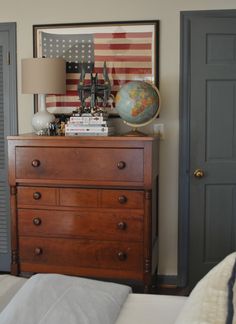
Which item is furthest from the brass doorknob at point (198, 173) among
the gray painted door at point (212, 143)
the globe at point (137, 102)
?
the globe at point (137, 102)

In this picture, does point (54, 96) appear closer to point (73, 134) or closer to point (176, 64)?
point (73, 134)

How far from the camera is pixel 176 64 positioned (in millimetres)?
3482

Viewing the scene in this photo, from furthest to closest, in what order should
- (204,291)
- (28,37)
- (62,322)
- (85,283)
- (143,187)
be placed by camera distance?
(28,37) → (143,187) → (85,283) → (62,322) → (204,291)

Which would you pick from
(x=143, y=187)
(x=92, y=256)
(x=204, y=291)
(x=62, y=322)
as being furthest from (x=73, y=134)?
(x=204, y=291)

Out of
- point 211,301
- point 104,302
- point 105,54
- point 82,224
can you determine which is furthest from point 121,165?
point 211,301

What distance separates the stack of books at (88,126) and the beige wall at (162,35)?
631 mm

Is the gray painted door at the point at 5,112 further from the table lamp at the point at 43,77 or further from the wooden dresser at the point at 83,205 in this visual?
the wooden dresser at the point at 83,205

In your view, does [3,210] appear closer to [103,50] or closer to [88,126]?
[88,126]

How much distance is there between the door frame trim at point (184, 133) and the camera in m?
3.41

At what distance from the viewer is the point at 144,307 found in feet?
5.50

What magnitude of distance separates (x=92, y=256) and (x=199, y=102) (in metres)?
1.45

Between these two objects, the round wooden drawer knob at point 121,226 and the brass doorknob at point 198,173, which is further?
the brass doorknob at point 198,173

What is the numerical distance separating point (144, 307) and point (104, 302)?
0.19 metres

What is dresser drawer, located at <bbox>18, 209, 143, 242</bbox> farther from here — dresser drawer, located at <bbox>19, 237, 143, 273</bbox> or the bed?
the bed
